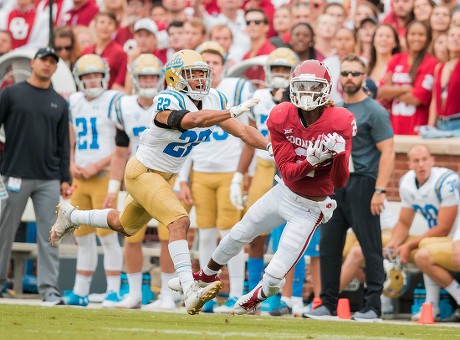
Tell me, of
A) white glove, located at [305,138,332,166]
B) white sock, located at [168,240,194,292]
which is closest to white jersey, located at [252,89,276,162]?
white sock, located at [168,240,194,292]

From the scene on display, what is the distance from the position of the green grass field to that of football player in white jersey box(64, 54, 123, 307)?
1438 mm

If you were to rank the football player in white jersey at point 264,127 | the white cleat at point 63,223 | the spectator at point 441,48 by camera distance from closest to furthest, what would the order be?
1. the white cleat at point 63,223
2. the football player in white jersey at point 264,127
3. the spectator at point 441,48

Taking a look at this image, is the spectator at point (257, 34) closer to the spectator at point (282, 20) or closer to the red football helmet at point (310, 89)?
the spectator at point (282, 20)

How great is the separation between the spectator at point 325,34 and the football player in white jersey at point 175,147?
186 inches

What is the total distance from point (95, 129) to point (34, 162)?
0.74 meters

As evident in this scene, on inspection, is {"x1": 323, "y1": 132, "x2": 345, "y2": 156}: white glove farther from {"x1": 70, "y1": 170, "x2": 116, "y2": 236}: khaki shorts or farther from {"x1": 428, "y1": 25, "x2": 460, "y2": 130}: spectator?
{"x1": 70, "y1": 170, "x2": 116, "y2": 236}: khaki shorts

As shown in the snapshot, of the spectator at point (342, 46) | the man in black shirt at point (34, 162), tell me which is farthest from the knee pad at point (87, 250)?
the spectator at point (342, 46)

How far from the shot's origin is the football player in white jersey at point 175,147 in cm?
875

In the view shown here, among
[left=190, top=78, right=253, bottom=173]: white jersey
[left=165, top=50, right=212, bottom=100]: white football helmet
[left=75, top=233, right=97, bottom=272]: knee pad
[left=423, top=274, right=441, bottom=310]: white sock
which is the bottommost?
[left=423, top=274, right=441, bottom=310]: white sock

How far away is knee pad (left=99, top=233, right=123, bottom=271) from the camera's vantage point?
1195 cm

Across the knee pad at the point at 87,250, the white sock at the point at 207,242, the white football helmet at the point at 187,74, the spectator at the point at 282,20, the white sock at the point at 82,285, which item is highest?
the spectator at the point at 282,20

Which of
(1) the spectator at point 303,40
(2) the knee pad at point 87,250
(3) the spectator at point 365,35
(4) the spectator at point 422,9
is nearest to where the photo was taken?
(2) the knee pad at point 87,250

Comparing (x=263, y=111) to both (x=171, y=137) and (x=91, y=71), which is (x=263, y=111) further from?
(x=171, y=137)

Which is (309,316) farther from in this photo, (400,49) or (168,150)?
(400,49)
